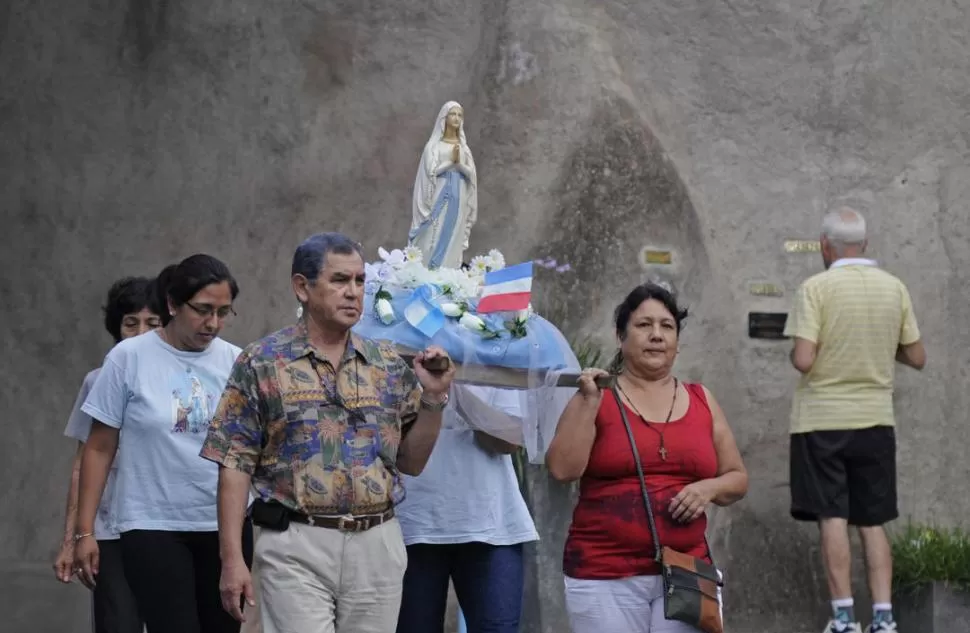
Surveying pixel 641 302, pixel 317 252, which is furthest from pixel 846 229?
pixel 317 252

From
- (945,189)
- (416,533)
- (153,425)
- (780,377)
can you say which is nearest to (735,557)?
(780,377)

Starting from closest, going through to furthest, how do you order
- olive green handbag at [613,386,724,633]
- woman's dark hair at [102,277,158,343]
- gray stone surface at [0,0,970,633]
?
olive green handbag at [613,386,724,633]
woman's dark hair at [102,277,158,343]
gray stone surface at [0,0,970,633]

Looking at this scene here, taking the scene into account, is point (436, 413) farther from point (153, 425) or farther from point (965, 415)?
point (965, 415)

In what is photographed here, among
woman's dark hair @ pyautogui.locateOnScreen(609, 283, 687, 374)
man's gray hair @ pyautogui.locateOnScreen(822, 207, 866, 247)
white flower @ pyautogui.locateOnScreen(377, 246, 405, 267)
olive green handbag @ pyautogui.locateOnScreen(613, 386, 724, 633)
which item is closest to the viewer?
olive green handbag @ pyautogui.locateOnScreen(613, 386, 724, 633)

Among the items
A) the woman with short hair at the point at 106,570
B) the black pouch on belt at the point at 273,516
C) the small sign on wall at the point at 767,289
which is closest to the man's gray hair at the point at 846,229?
the small sign on wall at the point at 767,289

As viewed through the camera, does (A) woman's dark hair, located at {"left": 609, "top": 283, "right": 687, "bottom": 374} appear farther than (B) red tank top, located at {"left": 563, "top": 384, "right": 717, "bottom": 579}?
Yes

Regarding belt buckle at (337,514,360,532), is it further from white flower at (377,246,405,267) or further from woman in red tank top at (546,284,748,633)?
white flower at (377,246,405,267)

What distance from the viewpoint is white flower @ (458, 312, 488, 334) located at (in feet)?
16.5

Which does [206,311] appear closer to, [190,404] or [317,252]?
[190,404]

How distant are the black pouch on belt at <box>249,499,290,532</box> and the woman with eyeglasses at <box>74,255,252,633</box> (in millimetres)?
692

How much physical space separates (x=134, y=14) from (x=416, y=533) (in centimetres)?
572

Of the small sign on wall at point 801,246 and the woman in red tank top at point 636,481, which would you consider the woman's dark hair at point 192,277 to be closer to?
the woman in red tank top at point 636,481

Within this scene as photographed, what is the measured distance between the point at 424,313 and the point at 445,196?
177 cm

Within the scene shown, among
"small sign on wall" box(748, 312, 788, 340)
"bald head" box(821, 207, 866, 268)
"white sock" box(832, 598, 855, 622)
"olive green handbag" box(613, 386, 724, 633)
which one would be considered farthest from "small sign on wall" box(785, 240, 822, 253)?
"olive green handbag" box(613, 386, 724, 633)
